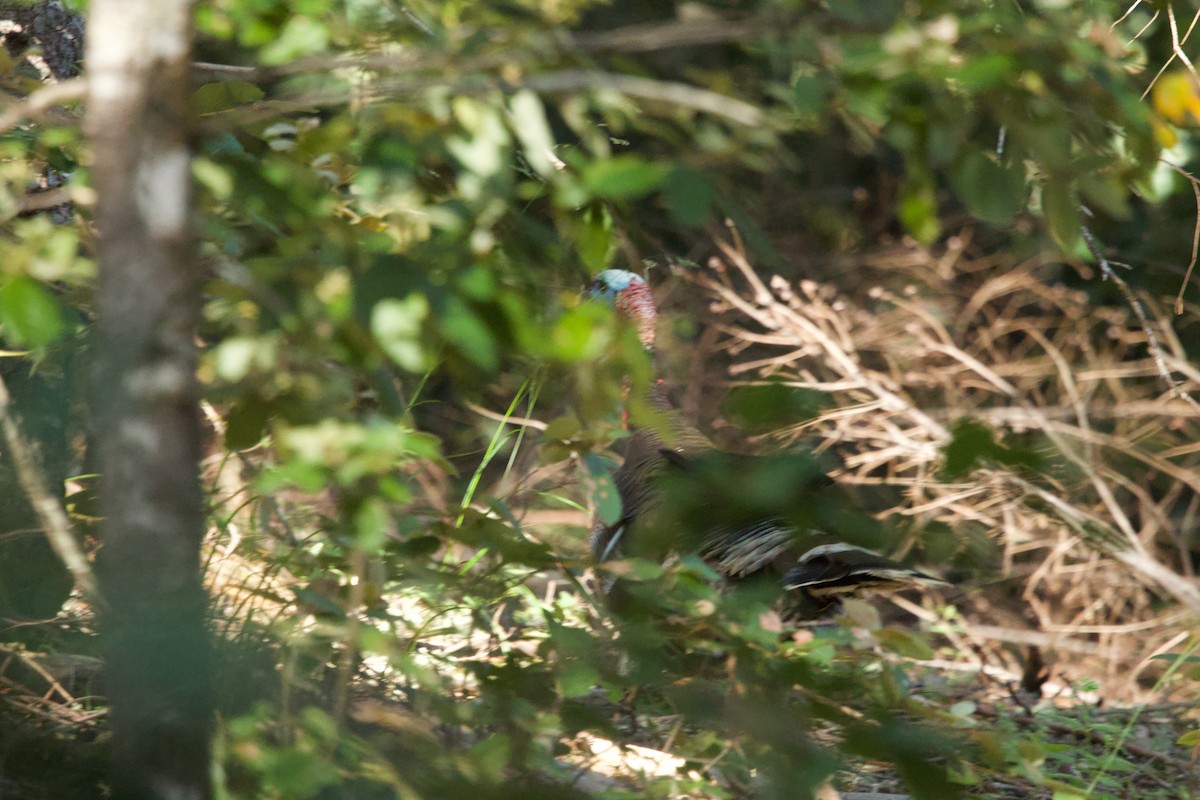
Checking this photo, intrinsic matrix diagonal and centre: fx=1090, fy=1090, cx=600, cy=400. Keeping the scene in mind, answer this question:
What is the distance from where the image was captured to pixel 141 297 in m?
1.13

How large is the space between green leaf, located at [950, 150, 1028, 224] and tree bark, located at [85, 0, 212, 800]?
2.59 ft

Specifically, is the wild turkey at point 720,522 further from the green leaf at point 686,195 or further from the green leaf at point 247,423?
the green leaf at point 247,423

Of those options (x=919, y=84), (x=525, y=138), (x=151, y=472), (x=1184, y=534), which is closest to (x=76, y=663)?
(x=151, y=472)

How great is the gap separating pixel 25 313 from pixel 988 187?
91 cm

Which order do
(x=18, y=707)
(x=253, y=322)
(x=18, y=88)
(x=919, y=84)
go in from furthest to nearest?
(x=18, y=88), (x=18, y=707), (x=253, y=322), (x=919, y=84)

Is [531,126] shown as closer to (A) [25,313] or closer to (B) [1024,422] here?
(A) [25,313]

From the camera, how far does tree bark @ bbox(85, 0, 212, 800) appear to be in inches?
44.4

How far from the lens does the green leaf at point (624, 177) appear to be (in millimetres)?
899

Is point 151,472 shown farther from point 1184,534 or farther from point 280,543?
point 1184,534

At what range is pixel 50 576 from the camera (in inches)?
73.1

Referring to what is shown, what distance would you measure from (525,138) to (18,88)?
3.44ft

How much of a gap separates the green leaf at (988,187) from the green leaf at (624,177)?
0.32 metres

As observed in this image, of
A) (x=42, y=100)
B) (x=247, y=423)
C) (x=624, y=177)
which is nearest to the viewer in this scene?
(x=624, y=177)

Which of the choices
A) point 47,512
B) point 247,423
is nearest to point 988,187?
point 247,423
